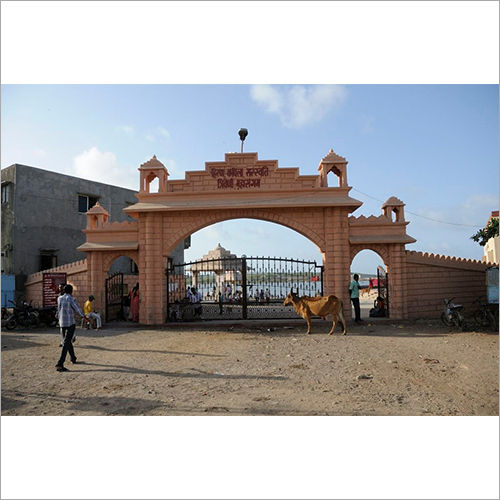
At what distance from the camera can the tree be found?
17.0 meters

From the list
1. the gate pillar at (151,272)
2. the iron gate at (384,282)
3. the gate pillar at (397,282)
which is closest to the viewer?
the gate pillar at (397,282)

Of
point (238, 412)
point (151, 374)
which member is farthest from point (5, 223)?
point (238, 412)

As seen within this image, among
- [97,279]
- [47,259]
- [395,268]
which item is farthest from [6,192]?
[395,268]

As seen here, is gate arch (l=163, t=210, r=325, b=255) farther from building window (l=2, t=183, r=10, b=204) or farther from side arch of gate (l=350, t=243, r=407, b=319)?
building window (l=2, t=183, r=10, b=204)

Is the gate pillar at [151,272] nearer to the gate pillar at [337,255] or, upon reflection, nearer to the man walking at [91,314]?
the man walking at [91,314]

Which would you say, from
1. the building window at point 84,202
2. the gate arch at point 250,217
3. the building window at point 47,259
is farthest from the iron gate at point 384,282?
the building window at point 84,202

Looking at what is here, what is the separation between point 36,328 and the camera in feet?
37.9

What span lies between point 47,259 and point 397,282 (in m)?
15.3

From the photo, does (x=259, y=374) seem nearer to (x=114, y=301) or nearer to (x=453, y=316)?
(x=453, y=316)

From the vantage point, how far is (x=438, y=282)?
39.0 feet

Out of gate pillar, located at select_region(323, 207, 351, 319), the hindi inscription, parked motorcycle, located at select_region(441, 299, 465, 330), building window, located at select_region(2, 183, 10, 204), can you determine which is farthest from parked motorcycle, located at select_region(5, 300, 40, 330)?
parked motorcycle, located at select_region(441, 299, 465, 330)

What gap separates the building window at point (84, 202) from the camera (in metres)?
18.1

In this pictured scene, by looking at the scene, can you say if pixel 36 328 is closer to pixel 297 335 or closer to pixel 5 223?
pixel 5 223

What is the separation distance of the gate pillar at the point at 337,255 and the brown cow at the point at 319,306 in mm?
1618
